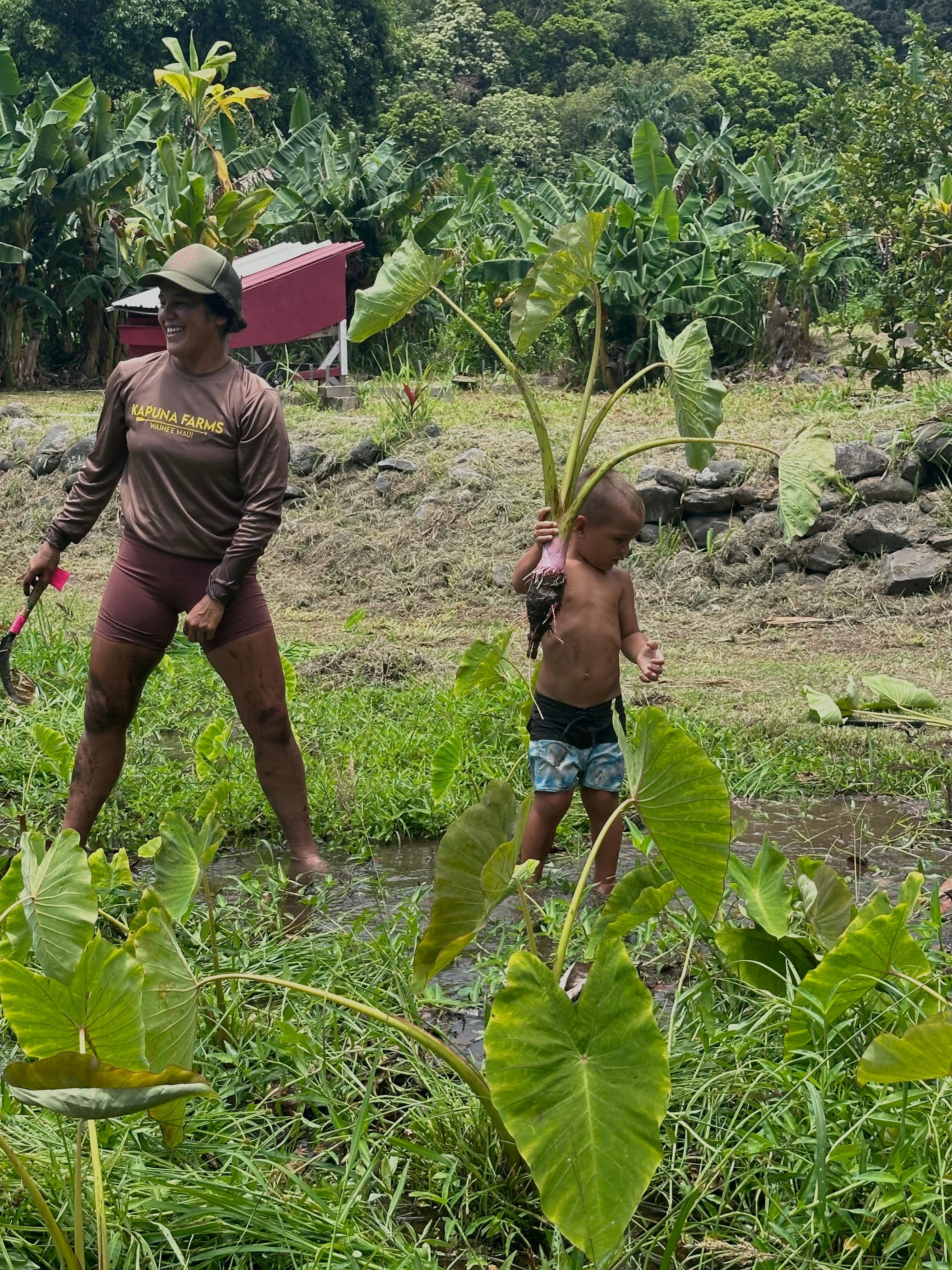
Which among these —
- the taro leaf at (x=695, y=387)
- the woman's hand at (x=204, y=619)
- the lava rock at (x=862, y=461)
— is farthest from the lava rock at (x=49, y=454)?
the taro leaf at (x=695, y=387)

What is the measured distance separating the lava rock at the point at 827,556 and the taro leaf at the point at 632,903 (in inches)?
205

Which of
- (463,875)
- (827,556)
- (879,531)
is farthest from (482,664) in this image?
(879,531)

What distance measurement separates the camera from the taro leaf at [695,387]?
12.1 feet

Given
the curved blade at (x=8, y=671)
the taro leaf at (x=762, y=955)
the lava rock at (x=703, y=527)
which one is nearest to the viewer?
the taro leaf at (x=762, y=955)

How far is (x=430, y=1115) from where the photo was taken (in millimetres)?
2326

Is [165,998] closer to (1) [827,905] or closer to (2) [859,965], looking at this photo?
(2) [859,965]

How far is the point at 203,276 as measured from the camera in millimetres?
3543

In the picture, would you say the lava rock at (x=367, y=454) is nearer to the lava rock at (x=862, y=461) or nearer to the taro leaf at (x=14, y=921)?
the lava rock at (x=862, y=461)

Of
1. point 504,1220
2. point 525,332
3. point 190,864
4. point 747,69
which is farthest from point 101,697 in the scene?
point 747,69

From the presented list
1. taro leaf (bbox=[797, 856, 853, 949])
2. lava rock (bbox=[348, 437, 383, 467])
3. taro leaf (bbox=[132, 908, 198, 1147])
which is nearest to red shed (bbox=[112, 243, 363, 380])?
lava rock (bbox=[348, 437, 383, 467])

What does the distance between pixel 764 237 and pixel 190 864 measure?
1166 cm

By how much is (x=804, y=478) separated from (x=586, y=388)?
Result: 0.66m

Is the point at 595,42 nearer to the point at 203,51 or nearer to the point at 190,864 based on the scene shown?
the point at 203,51

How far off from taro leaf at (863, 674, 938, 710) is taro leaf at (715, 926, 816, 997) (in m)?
0.89
